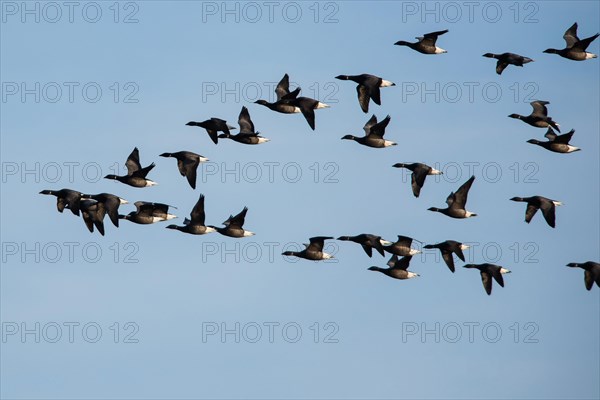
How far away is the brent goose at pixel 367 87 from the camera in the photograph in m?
72.6

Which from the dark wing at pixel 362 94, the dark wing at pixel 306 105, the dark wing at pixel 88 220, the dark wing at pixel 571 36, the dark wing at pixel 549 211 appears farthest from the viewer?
the dark wing at pixel 571 36

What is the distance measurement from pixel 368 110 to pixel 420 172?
3.63 meters

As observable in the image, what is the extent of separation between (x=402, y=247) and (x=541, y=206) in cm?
662

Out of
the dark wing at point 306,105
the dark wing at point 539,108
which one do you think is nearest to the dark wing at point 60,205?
the dark wing at point 306,105

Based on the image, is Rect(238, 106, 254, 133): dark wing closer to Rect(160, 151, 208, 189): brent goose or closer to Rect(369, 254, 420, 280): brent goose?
Rect(160, 151, 208, 189): brent goose

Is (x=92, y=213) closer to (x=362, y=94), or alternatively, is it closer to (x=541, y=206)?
(x=362, y=94)

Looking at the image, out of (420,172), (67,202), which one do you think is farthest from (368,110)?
(67,202)

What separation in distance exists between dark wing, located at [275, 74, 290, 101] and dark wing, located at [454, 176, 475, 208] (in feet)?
29.0

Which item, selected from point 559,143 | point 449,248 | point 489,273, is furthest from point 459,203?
point 559,143

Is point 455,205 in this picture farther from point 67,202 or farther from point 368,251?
point 67,202

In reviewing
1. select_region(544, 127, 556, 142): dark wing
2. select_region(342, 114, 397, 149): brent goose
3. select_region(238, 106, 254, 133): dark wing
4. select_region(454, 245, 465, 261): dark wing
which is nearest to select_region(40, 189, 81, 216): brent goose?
select_region(238, 106, 254, 133): dark wing

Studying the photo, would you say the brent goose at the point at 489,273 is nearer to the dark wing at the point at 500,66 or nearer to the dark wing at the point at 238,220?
the dark wing at the point at 500,66

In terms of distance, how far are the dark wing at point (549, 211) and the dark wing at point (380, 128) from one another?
24.7 ft

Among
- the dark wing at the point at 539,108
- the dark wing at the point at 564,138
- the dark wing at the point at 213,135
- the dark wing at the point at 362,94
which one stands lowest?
the dark wing at the point at 564,138
